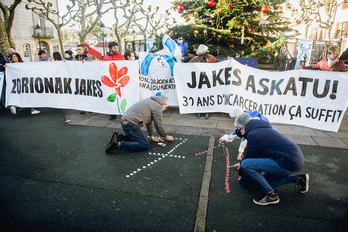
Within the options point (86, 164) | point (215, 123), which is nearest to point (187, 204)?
point (86, 164)

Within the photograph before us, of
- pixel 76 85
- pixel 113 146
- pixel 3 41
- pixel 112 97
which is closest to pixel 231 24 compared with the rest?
pixel 112 97

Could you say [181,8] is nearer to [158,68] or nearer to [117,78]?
[158,68]

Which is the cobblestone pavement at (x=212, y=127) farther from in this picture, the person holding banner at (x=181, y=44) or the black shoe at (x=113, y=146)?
the person holding banner at (x=181, y=44)

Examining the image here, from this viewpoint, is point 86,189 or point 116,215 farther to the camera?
point 86,189

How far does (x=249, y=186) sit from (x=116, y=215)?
6.08ft

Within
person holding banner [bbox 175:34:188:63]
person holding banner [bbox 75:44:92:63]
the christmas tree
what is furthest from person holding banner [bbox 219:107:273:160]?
person holding banner [bbox 75:44:92:63]

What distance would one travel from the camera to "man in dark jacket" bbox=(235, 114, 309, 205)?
2721 millimetres

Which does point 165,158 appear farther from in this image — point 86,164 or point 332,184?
point 332,184

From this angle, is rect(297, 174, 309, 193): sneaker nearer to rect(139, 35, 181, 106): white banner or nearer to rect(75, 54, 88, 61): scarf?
rect(139, 35, 181, 106): white banner

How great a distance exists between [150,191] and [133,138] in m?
1.39

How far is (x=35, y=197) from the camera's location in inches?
122

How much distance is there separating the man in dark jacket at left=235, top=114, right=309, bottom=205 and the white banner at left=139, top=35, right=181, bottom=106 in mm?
3904

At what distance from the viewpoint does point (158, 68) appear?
21.6ft

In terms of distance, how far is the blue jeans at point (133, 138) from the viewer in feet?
14.0
